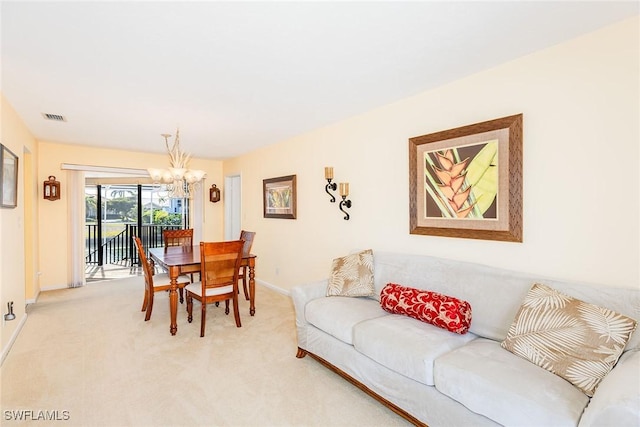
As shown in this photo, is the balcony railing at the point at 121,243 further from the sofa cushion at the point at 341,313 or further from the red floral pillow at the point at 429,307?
the red floral pillow at the point at 429,307

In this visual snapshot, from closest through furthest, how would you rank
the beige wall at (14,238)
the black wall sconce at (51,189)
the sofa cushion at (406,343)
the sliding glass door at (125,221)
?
the sofa cushion at (406,343) → the beige wall at (14,238) → the black wall sconce at (51,189) → the sliding glass door at (125,221)

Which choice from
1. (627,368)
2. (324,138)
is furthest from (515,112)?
(324,138)

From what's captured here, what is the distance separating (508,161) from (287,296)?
132 inches

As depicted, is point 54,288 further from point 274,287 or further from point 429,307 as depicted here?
point 429,307

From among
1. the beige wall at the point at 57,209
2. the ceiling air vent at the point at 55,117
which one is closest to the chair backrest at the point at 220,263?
the ceiling air vent at the point at 55,117

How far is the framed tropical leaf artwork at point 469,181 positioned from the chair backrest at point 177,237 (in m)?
3.65

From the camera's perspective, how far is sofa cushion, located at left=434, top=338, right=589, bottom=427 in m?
1.33

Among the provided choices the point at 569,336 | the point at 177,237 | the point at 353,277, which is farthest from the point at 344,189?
the point at 177,237

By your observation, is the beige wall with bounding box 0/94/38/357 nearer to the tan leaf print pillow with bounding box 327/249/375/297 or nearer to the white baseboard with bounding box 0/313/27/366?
the white baseboard with bounding box 0/313/27/366

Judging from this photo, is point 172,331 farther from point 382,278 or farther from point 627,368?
point 627,368

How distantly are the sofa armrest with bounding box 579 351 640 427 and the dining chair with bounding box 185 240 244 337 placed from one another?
9.20ft

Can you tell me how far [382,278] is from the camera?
9.27 feet

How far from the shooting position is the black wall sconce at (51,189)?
15.6 ft

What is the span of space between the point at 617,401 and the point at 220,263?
3.00 m
